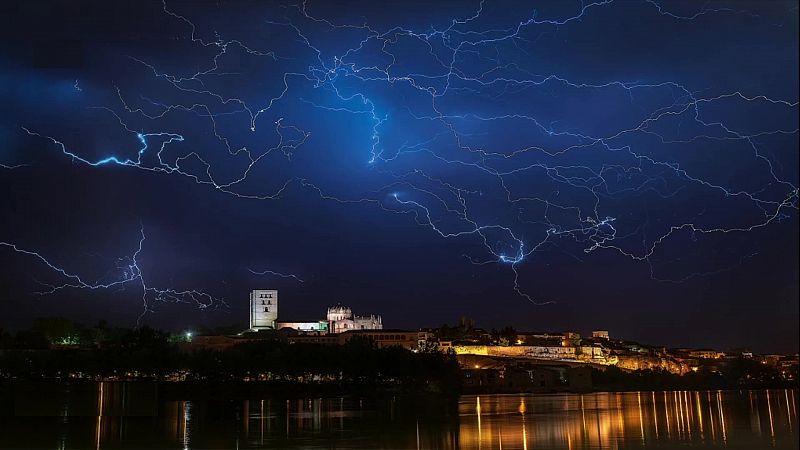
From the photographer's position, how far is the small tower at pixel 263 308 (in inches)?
4953

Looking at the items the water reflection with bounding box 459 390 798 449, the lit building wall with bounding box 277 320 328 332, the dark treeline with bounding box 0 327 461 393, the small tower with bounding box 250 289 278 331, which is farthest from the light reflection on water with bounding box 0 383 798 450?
the small tower with bounding box 250 289 278 331

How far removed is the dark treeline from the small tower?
175ft

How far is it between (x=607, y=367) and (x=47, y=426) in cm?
9287

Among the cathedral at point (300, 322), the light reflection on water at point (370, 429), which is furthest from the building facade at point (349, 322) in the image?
the light reflection on water at point (370, 429)

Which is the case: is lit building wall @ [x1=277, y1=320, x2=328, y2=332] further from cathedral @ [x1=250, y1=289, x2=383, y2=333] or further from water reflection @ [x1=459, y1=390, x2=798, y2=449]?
water reflection @ [x1=459, y1=390, x2=798, y2=449]

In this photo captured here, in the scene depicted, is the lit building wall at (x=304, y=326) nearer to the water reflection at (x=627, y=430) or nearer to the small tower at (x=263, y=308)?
the small tower at (x=263, y=308)

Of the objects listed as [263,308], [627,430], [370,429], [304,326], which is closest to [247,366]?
[370,429]

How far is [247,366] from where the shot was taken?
6662 cm

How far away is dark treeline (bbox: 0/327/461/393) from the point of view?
209ft

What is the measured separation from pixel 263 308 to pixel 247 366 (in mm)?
61337

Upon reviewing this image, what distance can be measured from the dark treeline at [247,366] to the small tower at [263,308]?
53267 millimetres

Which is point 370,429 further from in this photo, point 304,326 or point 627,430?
point 304,326

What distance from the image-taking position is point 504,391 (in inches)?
3521

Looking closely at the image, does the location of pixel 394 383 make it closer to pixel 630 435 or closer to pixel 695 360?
pixel 630 435
